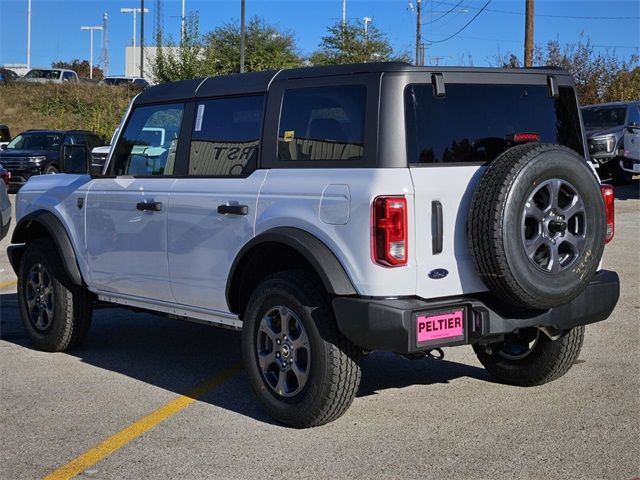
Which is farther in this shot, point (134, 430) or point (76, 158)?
point (76, 158)

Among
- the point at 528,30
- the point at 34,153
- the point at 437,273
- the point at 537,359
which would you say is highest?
the point at 528,30

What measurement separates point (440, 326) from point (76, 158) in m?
3.61

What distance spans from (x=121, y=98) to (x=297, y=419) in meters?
49.0

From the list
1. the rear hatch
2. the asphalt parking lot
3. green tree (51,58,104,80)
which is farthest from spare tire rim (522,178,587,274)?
green tree (51,58,104,80)

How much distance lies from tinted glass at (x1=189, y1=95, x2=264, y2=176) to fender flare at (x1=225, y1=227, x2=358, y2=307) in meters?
0.59

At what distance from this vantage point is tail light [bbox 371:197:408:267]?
498cm

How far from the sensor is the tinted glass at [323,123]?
5293 mm

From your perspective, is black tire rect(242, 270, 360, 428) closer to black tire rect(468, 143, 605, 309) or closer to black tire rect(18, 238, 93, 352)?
black tire rect(468, 143, 605, 309)

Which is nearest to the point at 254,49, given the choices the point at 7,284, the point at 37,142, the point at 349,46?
the point at 349,46

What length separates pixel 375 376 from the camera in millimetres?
6738

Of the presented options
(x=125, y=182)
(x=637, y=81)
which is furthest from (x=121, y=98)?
(x=125, y=182)

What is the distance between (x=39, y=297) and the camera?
7625mm

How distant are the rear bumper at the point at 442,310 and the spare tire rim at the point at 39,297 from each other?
3.18 m

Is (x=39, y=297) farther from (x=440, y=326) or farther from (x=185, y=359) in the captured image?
(x=440, y=326)
